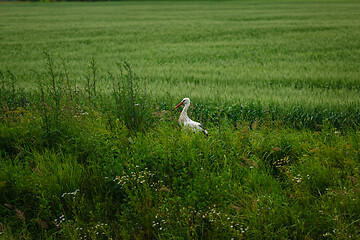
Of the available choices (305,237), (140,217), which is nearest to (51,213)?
(140,217)

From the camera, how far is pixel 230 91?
6.79 metres

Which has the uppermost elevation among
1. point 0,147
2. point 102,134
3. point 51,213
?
point 102,134

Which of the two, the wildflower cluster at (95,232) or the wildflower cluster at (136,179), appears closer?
the wildflower cluster at (95,232)

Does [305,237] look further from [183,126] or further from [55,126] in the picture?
[55,126]

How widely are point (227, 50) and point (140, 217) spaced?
10828 millimetres

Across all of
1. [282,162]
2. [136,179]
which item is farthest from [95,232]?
[282,162]

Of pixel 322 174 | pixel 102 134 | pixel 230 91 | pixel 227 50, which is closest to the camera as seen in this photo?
pixel 322 174

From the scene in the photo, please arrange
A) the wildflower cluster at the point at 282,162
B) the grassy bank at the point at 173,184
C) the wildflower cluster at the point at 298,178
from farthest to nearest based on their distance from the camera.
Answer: the wildflower cluster at the point at 282,162 → the wildflower cluster at the point at 298,178 → the grassy bank at the point at 173,184

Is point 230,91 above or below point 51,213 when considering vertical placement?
above

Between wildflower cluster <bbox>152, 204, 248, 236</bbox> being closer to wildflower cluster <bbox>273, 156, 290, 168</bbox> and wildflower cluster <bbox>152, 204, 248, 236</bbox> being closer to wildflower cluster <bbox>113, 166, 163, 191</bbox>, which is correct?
wildflower cluster <bbox>113, 166, 163, 191</bbox>

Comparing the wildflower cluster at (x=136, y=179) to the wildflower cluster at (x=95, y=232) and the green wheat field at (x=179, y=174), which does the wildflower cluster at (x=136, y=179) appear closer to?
the green wheat field at (x=179, y=174)

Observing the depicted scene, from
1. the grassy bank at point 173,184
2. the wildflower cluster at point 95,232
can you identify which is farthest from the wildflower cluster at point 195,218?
the wildflower cluster at point 95,232

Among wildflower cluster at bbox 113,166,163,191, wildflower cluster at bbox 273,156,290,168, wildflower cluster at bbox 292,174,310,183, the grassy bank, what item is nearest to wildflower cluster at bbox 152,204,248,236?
the grassy bank

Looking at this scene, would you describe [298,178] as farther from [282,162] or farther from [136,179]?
[136,179]
